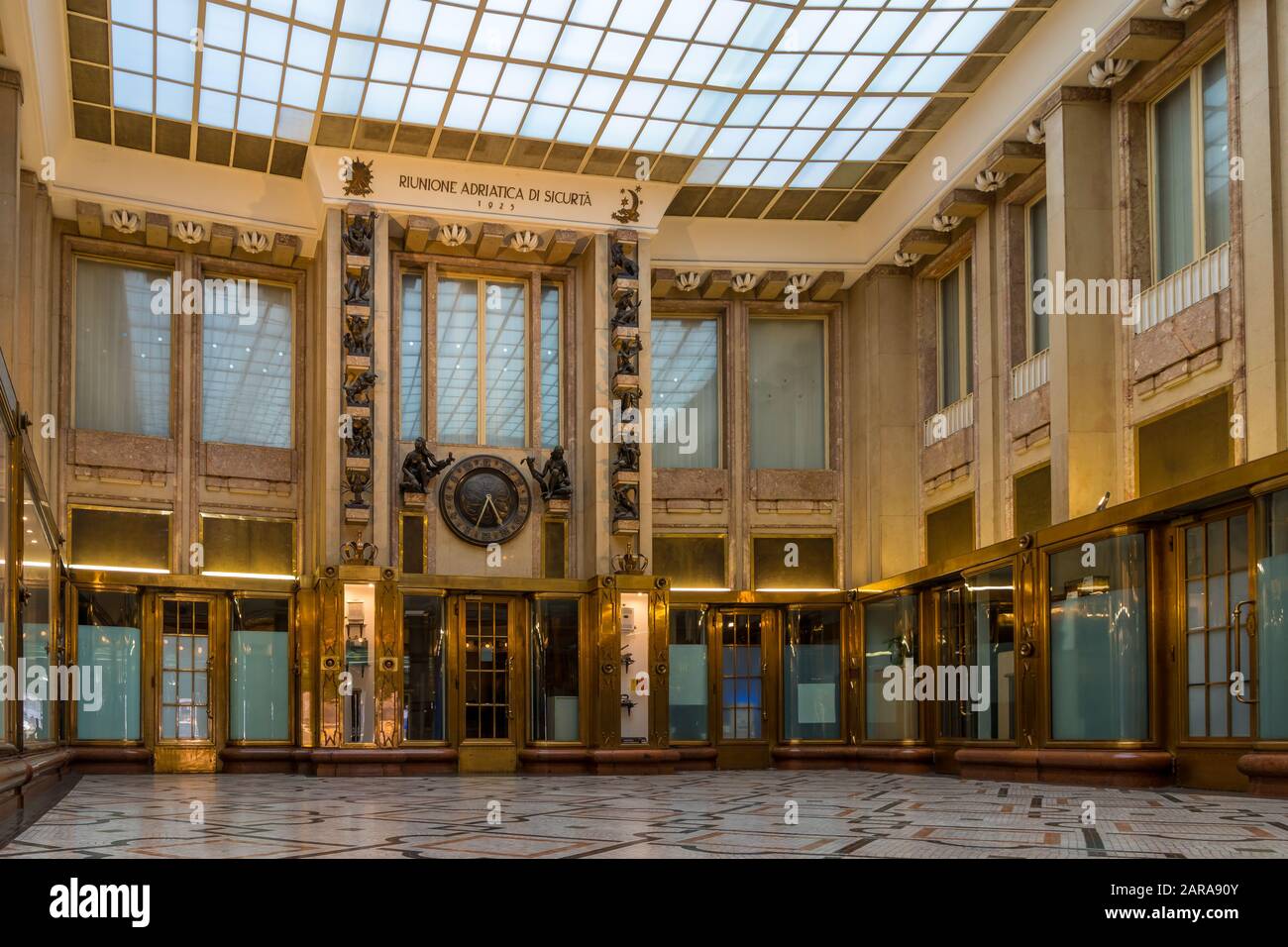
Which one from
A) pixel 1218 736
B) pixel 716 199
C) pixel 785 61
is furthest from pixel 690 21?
pixel 1218 736

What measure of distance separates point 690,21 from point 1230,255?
26.8ft

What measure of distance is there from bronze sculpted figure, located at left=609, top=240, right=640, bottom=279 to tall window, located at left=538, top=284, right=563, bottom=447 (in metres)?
1.46

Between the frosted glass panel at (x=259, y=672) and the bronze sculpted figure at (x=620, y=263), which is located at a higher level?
the bronze sculpted figure at (x=620, y=263)

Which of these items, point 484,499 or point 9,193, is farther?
point 484,499

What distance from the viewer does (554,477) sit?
24.0 meters

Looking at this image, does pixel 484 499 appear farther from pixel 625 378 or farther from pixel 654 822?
pixel 654 822

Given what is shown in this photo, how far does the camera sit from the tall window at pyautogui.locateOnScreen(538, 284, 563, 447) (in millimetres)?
24734

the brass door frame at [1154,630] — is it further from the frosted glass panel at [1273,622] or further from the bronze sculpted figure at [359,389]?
the bronze sculpted figure at [359,389]

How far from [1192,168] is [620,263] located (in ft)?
31.9

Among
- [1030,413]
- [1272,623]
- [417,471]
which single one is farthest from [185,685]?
[1272,623]

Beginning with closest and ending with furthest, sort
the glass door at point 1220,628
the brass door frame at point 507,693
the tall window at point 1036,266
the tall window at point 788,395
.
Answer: the glass door at point 1220,628, the tall window at point 1036,266, the brass door frame at point 507,693, the tall window at point 788,395

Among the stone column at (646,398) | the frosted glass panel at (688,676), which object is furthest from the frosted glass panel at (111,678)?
the frosted glass panel at (688,676)

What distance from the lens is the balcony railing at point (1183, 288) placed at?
1644 centimetres

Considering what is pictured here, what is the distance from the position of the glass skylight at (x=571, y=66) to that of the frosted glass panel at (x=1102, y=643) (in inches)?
314
